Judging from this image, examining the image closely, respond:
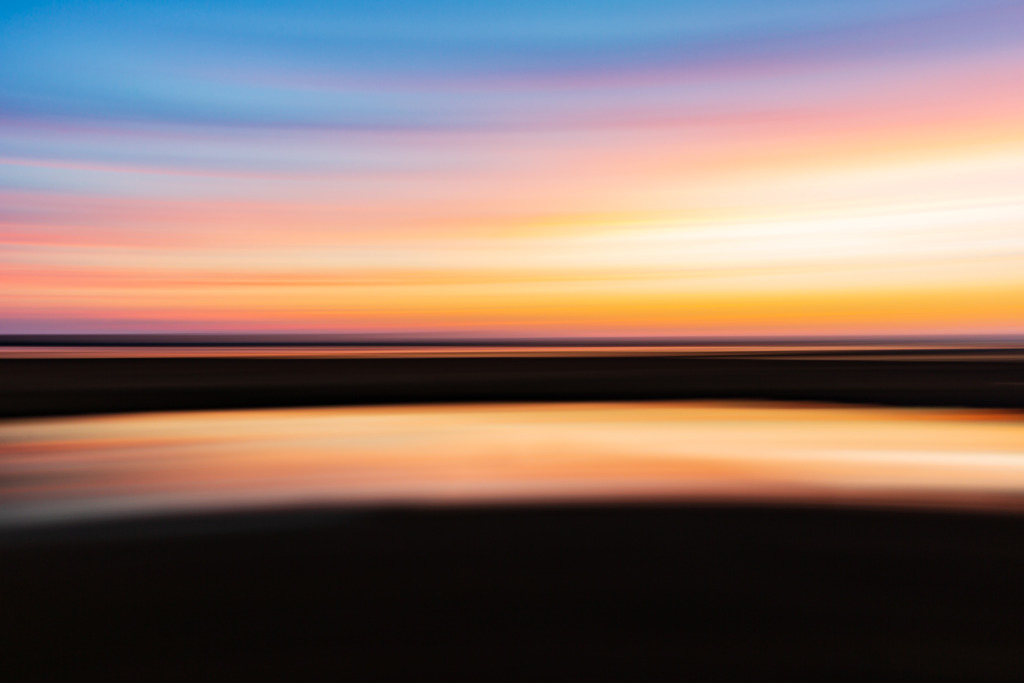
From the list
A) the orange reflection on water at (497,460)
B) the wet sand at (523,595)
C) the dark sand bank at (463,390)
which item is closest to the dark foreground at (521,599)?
the wet sand at (523,595)

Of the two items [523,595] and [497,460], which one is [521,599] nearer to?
[523,595]

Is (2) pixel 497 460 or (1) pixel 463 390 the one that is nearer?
(2) pixel 497 460

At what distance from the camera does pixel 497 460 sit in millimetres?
7766

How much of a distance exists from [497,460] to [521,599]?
4205 mm

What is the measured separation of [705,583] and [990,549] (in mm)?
1711

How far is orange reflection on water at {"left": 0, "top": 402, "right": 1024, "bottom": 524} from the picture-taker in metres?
5.97

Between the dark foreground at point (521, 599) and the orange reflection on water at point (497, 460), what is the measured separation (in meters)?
0.83

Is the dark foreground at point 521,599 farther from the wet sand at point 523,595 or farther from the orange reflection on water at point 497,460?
the orange reflection on water at point 497,460

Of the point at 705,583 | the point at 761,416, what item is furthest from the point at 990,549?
the point at 761,416

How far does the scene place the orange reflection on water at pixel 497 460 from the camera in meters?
5.97

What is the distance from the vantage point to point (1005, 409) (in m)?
13.4

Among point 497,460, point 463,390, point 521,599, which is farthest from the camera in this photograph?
point 463,390

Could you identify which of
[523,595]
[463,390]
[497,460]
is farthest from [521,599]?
[463,390]

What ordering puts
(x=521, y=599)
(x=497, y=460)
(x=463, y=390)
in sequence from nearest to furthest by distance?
(x=521, y=599)
(x=497, y=460)
(x=463, y=390)
